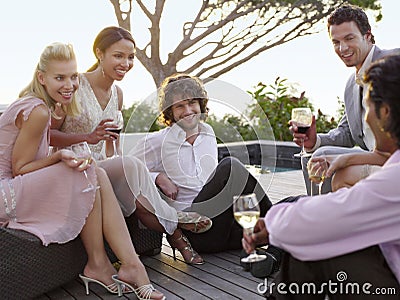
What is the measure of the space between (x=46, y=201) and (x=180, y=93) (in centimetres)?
101

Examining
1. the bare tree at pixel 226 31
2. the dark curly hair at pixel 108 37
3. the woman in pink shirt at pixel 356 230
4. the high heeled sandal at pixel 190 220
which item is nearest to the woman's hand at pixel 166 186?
the high heeled sandal at pixel 190 220

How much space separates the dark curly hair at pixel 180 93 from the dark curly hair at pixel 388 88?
1.67m

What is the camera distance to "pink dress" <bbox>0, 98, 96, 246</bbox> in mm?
2412

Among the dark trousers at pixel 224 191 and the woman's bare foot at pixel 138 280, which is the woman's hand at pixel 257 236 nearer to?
the woman's bare foot at pixel 138 280

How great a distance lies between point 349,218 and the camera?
142cm

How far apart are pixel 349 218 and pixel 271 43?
10.2 metres

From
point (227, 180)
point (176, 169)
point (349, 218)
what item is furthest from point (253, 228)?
point (176, 169)

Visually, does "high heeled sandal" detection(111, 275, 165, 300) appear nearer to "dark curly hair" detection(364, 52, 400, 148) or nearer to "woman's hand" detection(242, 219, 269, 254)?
"woman's hand" detection(242, 219, 269, 254)

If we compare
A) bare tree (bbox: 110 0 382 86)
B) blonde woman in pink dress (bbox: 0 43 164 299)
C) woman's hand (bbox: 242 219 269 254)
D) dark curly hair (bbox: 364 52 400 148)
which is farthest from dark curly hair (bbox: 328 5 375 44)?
bare tree (bbox: 110 0 382 86)

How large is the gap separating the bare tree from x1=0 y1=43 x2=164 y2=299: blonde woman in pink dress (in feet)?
27.7

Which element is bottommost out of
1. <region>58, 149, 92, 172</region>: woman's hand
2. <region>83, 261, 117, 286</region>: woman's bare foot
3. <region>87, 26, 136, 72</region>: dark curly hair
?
<region>83, 261, 117, 286</region>: woman's bare foot

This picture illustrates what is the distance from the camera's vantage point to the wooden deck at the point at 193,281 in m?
2.46

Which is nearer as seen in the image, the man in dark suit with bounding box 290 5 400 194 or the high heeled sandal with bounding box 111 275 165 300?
the high heeled sandal with bounding box 111 275 165 300

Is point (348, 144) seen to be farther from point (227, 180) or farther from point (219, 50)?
point (219, 50)
